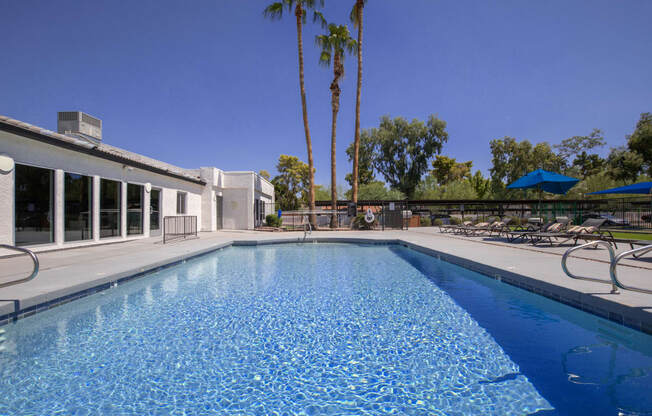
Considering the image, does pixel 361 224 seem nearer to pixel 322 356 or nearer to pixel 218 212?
pixel 218 212

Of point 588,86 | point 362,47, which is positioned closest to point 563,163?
point 588,86

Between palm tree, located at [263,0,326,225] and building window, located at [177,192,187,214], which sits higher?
palm tree, located at [263,0,326,225]

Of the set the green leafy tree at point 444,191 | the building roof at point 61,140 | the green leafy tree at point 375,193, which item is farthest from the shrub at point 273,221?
the green leafy tree at point 444,191

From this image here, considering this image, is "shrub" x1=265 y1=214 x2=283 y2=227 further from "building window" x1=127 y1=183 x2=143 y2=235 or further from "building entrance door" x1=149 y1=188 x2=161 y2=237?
"building window" x1=127 y1=183 x2=143 y2=235

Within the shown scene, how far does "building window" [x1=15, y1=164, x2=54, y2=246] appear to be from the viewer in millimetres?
6879

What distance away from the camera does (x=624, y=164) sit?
85.3ft

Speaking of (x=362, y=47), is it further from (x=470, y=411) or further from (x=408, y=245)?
(x=470, y=411)

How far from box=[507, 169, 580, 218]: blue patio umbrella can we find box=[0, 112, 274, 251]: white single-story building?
13175 mm

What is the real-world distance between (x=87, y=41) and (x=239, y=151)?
20.0 m

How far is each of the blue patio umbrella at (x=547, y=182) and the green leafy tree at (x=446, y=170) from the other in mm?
29488

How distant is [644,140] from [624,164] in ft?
7.57

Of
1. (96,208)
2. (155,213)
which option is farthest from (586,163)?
(96,208)

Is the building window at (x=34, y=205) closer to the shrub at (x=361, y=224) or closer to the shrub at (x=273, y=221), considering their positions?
the shrub at (x=273, y=221)

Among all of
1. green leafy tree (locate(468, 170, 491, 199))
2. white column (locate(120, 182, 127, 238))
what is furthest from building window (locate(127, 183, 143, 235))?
green leafy tree (locate(468, 170, 491, 199))
